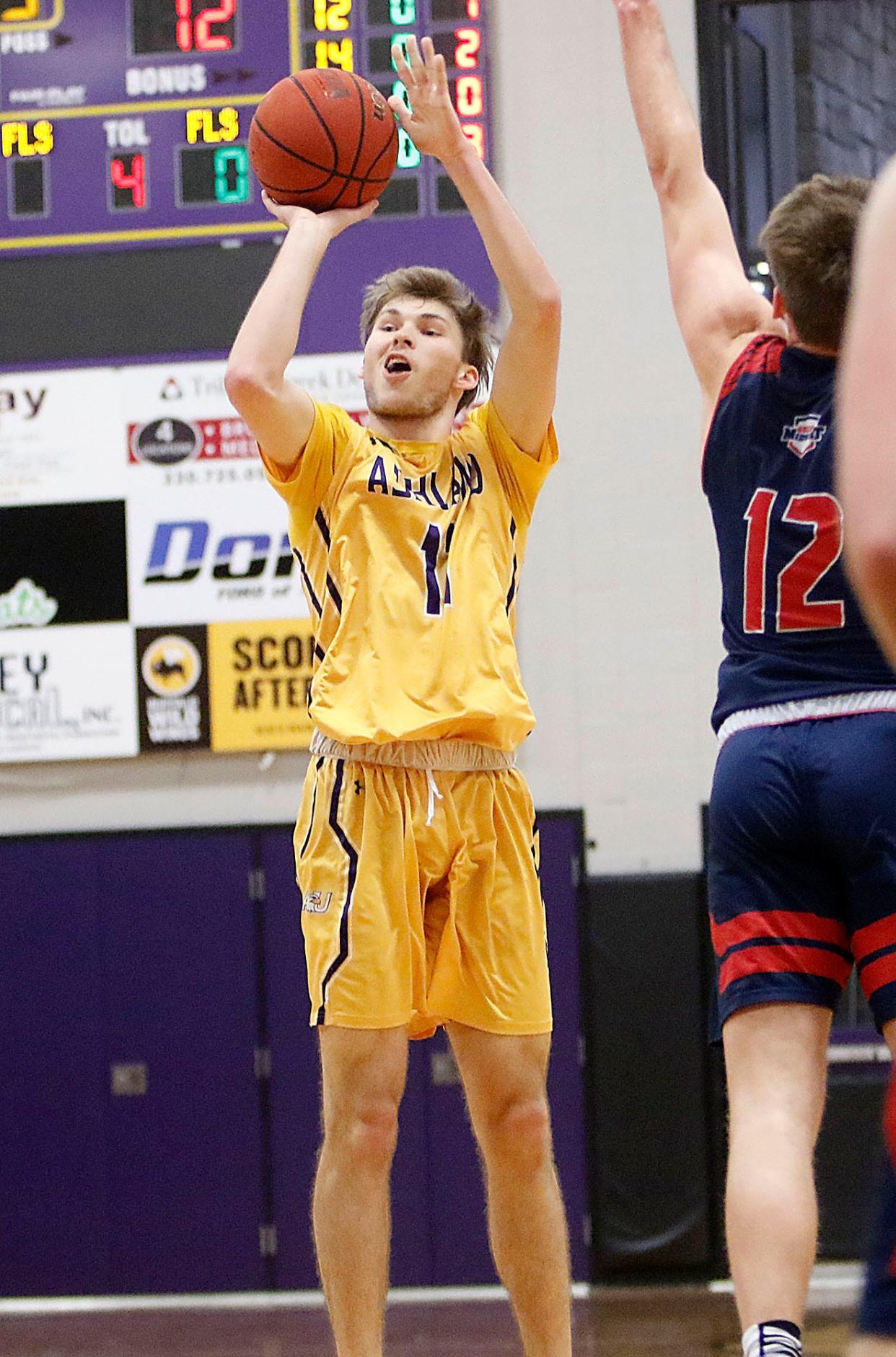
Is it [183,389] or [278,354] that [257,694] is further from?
[278,354]

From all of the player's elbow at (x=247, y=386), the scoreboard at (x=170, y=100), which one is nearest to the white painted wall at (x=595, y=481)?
the scoreboard at (x=170, y=100)

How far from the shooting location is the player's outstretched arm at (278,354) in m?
3.17

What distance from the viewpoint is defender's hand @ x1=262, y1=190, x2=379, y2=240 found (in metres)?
3.36

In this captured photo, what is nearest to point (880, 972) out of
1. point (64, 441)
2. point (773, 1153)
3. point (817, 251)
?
point (773, 1153)

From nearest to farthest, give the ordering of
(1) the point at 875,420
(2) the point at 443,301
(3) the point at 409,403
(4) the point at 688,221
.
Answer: (1) the point at 875,420, (4) the point at 688,221, (3) the point at 409,403, (2) the point at 443,301

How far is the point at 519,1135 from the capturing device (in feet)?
10.4

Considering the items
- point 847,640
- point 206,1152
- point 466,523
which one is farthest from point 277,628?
point 847,640

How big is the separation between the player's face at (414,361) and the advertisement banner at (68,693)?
2.85m

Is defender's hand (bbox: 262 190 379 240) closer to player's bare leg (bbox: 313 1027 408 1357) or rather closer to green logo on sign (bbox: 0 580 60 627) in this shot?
player's bare leg (bbox: 313 1027 408 1357)

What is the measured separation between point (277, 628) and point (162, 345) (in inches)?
44.4

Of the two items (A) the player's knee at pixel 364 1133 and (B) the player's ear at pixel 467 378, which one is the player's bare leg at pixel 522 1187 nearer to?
(A) the player's knee at pixel 364 1133

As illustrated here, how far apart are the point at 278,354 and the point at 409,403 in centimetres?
36

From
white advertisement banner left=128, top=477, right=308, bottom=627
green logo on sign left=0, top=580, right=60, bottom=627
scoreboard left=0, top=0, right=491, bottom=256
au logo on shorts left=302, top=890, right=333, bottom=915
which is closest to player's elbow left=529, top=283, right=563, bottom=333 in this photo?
au logo on shorts left=302, top=890, right=333, bottom=915

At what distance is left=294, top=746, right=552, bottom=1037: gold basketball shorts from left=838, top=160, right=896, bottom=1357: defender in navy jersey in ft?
6.81
